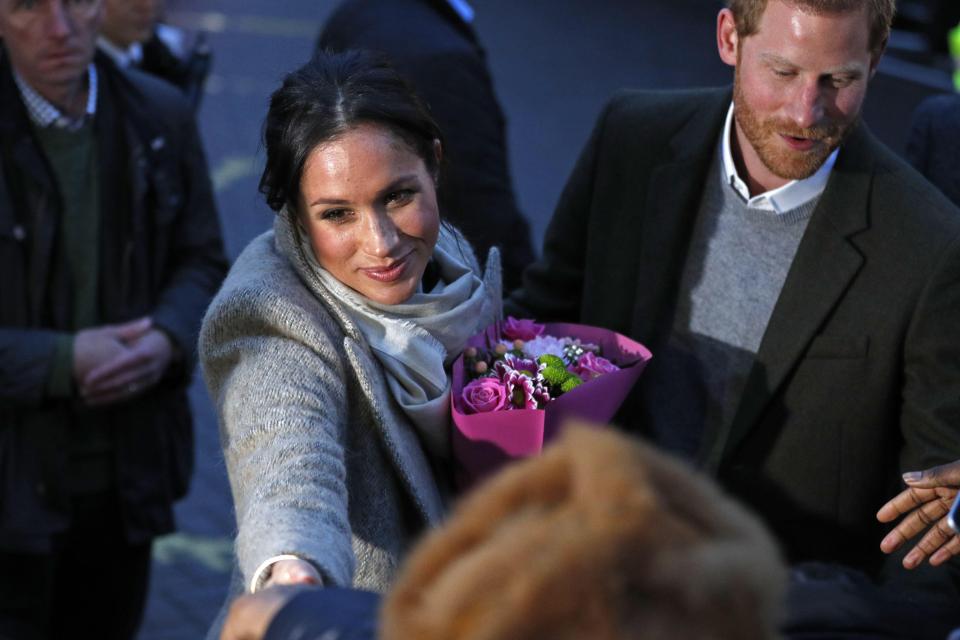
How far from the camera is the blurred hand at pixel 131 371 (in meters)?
4.06

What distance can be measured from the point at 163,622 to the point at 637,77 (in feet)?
25.6

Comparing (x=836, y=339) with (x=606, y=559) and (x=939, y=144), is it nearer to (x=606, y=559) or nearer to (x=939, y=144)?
(x=939, y=144)

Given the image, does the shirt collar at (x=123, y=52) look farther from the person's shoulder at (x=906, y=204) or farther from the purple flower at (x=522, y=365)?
the person's shoulder at (x=906, y=204)

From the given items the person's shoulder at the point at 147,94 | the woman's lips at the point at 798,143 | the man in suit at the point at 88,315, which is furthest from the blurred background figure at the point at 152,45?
the woman's lips at the point at 798,143

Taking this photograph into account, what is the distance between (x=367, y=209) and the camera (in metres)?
2.74

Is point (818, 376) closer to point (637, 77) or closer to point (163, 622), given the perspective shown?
point (163, 622)

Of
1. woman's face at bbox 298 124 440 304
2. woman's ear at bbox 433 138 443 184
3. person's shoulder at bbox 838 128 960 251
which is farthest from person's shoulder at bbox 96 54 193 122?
person's shoulder at bbox 838 128 960 251

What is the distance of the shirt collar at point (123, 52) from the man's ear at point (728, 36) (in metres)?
2.70

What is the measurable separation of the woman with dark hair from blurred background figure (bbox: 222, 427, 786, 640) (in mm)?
1151

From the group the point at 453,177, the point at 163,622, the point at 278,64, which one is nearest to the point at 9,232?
the point at 453,177

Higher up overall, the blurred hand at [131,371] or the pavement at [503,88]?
the blurred hand at [131,371]

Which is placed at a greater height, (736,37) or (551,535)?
(551,535)

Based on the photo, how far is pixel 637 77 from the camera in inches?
467

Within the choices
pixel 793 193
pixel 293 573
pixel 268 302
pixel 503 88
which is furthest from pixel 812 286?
pixel 503 88
